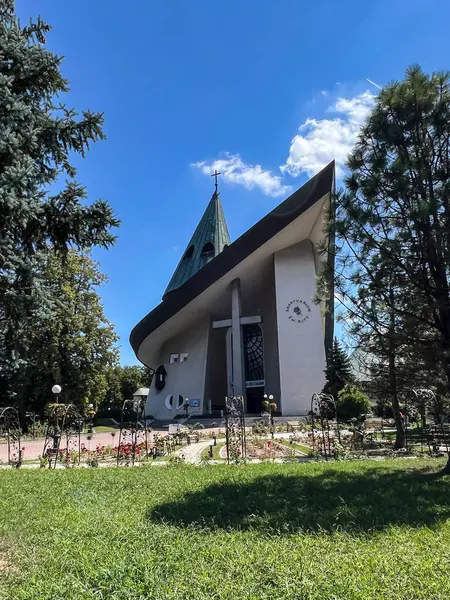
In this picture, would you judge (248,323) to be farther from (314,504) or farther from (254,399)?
(314,504)

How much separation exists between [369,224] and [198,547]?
4943 millimetres

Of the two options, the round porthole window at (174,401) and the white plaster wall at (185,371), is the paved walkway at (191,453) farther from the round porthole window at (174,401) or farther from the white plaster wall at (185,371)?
the round porthole window at (174,401)

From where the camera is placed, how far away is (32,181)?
4414 mm

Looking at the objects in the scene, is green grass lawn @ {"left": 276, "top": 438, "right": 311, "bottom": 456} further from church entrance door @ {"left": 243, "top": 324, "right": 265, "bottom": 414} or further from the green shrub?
church entrance door @ {"left": 243, "top": 324, "right": 265, "bottom": 414}

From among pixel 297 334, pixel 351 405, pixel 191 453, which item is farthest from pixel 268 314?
pixel 191 453

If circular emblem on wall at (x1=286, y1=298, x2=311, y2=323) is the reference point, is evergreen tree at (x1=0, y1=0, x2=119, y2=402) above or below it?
below

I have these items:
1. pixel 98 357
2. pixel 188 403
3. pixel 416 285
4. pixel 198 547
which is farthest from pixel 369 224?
pixel 188 403

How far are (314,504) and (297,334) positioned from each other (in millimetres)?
21306

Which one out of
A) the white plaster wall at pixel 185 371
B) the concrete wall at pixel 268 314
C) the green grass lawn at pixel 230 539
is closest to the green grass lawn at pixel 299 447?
the green grass lawn at pixel 230 539

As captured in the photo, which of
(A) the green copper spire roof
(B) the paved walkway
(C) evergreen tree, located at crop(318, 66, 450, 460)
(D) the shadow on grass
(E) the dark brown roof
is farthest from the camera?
(A) the green copper spire roof

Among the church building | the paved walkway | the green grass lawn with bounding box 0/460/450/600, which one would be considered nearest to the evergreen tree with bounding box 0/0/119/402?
the green grass lawn with bounding box 0/460/450/600

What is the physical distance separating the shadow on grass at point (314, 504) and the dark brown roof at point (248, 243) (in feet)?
60.9

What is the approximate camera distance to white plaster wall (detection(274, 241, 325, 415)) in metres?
24.6

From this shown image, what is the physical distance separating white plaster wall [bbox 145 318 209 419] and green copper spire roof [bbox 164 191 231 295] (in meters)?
4.30
